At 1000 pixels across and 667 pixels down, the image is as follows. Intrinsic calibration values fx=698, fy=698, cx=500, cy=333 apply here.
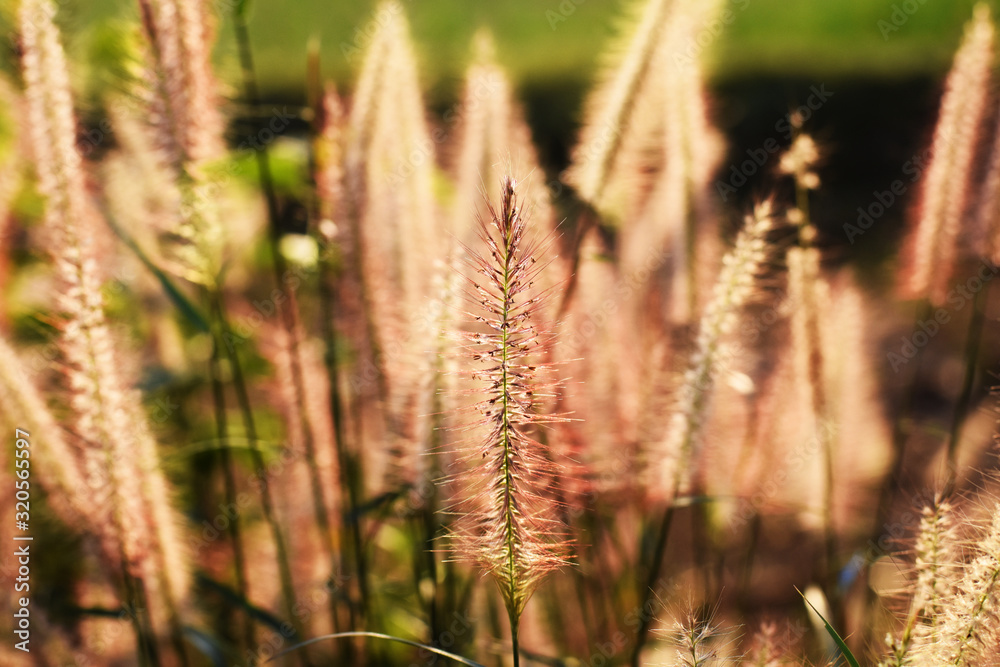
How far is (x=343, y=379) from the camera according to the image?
1832 millimetres

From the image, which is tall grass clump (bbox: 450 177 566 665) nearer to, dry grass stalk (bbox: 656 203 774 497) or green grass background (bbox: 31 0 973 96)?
dry grass stalk (bbox: 656 203 774 497)

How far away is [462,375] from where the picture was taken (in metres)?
1.10

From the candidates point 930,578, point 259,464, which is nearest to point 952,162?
point 930,578

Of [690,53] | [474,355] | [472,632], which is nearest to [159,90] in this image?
[474,355]

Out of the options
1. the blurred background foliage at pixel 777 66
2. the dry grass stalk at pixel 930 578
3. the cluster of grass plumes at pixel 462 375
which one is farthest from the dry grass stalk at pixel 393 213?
the blurred background foliage at pixel 777 66

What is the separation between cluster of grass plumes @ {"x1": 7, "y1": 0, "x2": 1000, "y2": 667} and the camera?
1.01 m

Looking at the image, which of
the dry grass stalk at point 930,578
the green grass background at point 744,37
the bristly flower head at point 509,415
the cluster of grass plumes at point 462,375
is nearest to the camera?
the bristly flower head at point 509,415

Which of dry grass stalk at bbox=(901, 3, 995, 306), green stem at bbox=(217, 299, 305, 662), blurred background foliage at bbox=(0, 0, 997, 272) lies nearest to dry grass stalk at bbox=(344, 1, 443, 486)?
green stem at bbox=(217, 299, 305, 662)

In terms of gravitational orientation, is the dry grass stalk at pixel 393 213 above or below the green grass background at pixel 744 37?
below

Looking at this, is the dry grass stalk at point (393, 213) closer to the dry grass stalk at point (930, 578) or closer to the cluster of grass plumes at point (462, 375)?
the cluster of grass plumes at point (462, 375)

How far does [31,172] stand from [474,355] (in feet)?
5.20

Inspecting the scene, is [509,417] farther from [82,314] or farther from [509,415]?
[82,314]

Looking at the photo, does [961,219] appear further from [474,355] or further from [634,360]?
[474,355]

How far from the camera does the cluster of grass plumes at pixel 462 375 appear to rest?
1014mm
